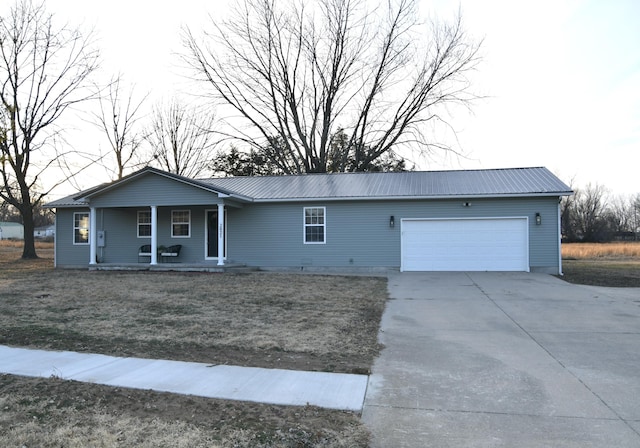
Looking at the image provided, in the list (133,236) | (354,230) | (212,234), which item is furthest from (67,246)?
(354,230)

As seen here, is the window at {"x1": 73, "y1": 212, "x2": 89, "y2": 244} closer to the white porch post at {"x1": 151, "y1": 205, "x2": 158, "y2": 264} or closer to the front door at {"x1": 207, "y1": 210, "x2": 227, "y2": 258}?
the white porch post at {"x1": 151, "y1": 205, "x2": 158, "y2": 264}

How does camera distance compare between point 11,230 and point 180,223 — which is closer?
point 180,223

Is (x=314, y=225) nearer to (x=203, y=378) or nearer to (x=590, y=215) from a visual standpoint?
(x=203, y=378)

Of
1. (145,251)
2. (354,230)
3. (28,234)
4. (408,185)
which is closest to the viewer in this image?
(354,230)

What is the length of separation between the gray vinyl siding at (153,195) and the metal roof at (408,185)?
769mm

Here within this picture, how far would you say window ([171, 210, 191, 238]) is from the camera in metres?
18.9

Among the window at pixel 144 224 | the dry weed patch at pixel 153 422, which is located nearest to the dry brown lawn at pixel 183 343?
the dry weed patch at pixel 153 422

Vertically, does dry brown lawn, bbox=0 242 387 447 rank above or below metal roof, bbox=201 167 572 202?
below

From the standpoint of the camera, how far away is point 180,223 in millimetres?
19000

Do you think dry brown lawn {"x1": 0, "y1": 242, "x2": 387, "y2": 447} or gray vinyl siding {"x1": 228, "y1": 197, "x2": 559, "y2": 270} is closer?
dry brown lawn {"x1": 0, "y1": 242, "x2": 387, "y2": 447}

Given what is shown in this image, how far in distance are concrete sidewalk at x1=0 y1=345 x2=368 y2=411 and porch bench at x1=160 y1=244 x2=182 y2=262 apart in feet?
42.3

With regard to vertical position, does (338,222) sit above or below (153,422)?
above

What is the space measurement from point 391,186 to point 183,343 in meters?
13.1

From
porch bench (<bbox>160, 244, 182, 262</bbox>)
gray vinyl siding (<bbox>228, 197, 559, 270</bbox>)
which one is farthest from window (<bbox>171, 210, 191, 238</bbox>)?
gray vinyl siding (<bbox>228, 197, 559, 270</bbox>)
